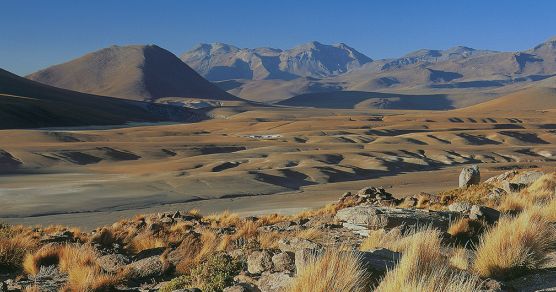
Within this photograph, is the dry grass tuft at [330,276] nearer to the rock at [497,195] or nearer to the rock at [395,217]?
the rock at [395,217]

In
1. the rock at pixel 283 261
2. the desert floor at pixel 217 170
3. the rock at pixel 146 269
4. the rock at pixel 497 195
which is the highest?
the rock at pixel 283 261

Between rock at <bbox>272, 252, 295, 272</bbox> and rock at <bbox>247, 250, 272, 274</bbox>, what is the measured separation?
12 centimetres

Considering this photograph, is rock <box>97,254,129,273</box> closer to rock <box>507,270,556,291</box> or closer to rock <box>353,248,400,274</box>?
rock <box>353,248,400,274</box>

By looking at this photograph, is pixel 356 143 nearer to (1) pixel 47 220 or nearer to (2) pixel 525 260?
(1) pixel 47 220

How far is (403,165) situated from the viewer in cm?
5831

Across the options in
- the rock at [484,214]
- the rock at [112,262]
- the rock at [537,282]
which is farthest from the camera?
the rock at [484,214]

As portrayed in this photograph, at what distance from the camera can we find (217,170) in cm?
5328

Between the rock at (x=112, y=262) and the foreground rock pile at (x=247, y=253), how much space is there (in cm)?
3

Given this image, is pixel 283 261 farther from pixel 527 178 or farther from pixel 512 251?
pixel 527 178

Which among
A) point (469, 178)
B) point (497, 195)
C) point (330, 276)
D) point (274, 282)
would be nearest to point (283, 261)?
point (274, 282)

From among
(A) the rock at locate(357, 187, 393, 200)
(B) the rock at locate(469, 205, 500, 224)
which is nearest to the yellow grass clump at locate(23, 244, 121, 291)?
(B) the rock at locate(469, 205, 500, 224)

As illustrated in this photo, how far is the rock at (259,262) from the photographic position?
766 cm

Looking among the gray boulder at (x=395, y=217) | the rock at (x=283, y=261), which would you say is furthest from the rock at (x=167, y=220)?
the rock at (x=283, y=261)

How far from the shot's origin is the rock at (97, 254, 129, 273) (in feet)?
31.7
